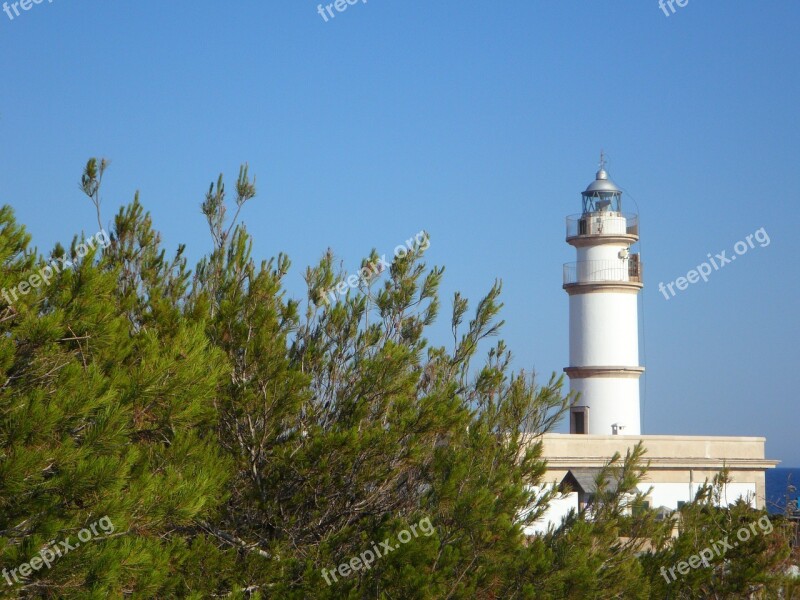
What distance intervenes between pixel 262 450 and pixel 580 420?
21.3 metres

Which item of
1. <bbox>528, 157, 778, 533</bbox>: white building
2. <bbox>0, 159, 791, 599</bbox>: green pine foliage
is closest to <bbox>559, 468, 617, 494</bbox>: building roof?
<bbox>528, 157, 778, 533</bbox>: white building

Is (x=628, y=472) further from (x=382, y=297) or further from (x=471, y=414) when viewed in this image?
(x=382, y=297)

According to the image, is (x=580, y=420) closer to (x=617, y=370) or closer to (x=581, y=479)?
(x=617, y=370)

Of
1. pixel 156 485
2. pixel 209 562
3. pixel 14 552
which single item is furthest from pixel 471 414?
pixel 14 552

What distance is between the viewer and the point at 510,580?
850cm

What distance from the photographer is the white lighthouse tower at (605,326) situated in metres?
29.0

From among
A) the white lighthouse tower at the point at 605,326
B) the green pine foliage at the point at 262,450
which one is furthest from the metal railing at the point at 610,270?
the green pine foliage at the point at 262,450

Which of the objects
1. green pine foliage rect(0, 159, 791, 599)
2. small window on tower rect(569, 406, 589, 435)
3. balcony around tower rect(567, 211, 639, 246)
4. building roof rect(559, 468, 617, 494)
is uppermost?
balcony around tower rect(567, 211, 639, 246)

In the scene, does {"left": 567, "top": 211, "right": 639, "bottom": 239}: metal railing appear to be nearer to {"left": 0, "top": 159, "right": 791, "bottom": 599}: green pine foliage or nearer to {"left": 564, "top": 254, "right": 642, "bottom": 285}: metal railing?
{"left": 564, "top": 254, "right": 642, "bottom": 285}: metal railing

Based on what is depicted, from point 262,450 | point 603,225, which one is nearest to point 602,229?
point 603,225

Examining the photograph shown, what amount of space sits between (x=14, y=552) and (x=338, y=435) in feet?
9.37

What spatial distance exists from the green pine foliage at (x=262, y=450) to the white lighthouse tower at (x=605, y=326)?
18254mm

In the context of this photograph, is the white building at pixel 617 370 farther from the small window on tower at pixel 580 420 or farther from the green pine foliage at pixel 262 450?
the green pine foliage at pixel 262 450

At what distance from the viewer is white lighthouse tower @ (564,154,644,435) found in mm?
29000
